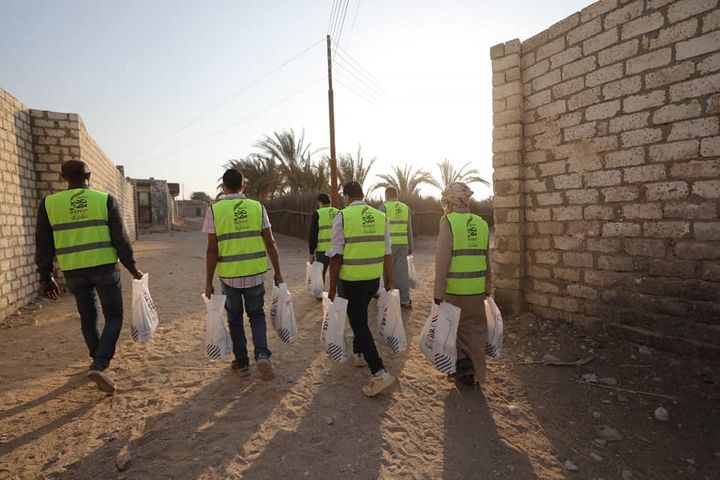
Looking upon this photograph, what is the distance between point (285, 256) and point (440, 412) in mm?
11051

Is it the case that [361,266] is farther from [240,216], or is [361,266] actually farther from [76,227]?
[76,227]

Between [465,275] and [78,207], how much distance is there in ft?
10.9

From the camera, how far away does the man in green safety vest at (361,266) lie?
3287mm

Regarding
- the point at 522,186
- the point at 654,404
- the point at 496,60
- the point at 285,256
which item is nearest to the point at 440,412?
the point at 654,404

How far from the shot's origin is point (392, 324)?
11.3 ft

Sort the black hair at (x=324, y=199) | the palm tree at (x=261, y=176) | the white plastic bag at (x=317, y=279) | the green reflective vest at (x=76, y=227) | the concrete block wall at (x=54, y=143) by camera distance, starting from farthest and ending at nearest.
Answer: the palm tree at (x=261, y=176) < the concrete block wall at (x=54, y=143) < the black hair at (x=324, y=199) < the white plastic bag at (x=317, y=279) < the green reflective vest at (x=76, y=227)

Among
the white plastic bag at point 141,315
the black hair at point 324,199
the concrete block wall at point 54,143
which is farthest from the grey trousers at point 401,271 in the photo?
the concrete block wall at point 54,143

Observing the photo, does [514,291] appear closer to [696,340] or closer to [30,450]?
[696,340]

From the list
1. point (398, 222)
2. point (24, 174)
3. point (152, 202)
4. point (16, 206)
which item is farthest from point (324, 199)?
point (152, 202)

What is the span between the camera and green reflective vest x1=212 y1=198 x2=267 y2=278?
332 centimetres

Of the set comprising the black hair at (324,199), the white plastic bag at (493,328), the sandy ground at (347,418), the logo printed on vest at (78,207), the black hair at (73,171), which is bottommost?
the sandy ground at (347,418)

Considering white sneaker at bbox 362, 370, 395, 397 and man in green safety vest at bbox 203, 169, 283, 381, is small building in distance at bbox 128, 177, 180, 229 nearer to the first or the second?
man in green safety vest at bbox 203, 169, 283, 381

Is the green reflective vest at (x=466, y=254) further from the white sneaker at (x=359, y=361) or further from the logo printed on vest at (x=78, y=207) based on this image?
the logo printed on vest at (x=78, y=207)

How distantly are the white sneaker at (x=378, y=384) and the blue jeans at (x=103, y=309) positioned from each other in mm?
2185
